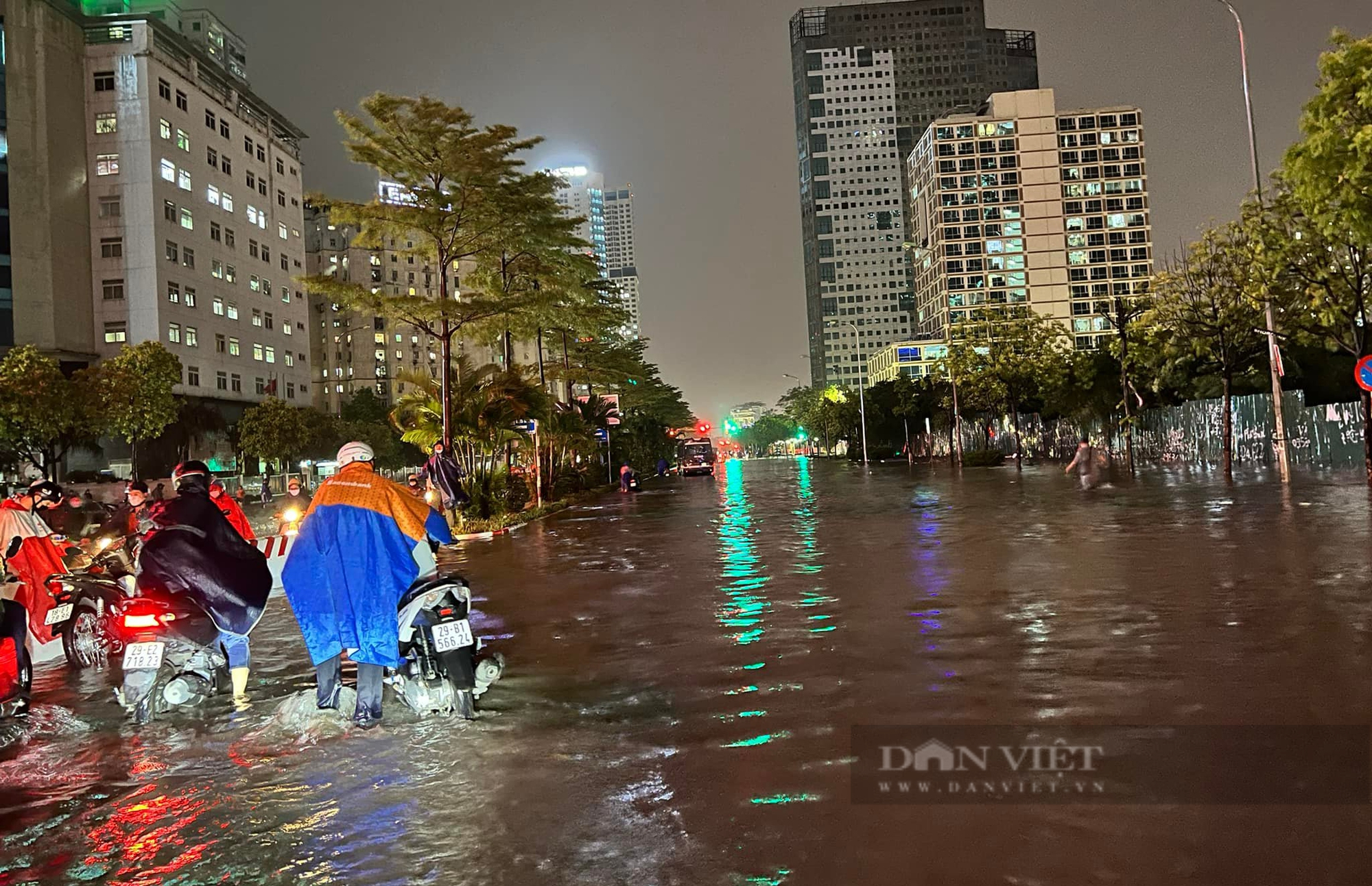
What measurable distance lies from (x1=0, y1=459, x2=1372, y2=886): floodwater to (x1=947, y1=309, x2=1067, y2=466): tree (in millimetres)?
44030

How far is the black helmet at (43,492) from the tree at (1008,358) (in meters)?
49.6

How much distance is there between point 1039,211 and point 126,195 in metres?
124

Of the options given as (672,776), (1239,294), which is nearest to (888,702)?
(672,776)

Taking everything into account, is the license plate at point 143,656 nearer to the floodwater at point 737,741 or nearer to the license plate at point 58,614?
the floodwater at point 737,741

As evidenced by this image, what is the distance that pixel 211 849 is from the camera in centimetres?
445

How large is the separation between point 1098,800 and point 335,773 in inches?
146

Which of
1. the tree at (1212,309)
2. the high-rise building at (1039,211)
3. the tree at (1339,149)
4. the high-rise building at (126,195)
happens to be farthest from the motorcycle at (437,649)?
the high-rise building at (1039,211)

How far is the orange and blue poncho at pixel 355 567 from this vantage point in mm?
6352

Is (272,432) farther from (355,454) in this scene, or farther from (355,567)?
(355,567)

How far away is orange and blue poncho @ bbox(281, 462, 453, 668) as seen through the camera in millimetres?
6352

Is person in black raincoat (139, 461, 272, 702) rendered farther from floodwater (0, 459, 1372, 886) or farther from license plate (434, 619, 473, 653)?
license plate (434, 619, 473, 653)

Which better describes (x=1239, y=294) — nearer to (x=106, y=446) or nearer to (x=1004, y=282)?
(x=106, y=446)

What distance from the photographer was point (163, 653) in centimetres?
705

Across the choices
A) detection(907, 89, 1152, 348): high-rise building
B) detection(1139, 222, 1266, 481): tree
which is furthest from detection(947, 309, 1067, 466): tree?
detection(907, 89, 1152, 348): high-rise building
